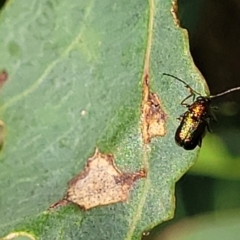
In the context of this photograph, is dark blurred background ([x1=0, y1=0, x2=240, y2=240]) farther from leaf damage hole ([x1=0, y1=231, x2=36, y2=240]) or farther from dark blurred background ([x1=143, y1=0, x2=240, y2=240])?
leaf damage hole ([x1=0, y1=231, x2=36, y2=240])

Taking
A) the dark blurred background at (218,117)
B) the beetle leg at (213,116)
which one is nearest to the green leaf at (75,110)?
the dark blurred background at (218,117)

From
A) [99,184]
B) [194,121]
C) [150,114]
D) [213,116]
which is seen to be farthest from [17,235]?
[213,116]

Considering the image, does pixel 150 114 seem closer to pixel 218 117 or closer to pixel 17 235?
pixel 17 235

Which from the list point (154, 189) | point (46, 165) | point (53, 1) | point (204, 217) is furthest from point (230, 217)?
point (53, 1)

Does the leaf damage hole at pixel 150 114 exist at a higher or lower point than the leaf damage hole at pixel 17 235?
higher

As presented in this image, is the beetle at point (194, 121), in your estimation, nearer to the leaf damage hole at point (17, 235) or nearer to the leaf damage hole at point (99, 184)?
the leaf damage hole at point (99, 184)

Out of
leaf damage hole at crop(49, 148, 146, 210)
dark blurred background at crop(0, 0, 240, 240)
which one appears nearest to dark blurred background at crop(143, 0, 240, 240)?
dark blurred background at crop(0, 0, 240, 240)
